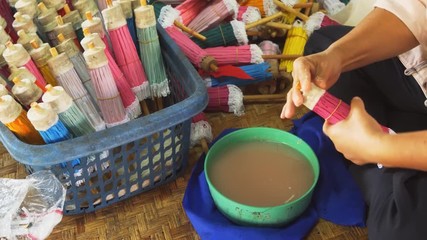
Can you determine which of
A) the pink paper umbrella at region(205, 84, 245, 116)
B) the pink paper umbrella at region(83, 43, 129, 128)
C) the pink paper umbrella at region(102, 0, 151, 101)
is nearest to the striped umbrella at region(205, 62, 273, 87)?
the pink paper umbrella at region(205, 84, 245, 116)

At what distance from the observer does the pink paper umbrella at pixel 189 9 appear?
4.99 ft

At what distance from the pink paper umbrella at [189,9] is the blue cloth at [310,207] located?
0.57 m

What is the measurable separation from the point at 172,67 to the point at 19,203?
0.52 metres

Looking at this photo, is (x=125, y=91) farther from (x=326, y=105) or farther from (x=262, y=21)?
(x=262, y=21)

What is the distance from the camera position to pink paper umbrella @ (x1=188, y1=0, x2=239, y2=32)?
154 cm

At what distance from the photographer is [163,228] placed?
112cm

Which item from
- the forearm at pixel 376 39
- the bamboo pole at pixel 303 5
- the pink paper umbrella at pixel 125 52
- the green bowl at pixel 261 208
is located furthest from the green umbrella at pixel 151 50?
the bamboo pole at pixel 303 5

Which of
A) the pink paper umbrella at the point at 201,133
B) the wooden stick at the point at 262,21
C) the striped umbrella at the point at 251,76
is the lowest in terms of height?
the pink paper umbrella at the point at 201,133

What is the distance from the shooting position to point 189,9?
5.05 feet

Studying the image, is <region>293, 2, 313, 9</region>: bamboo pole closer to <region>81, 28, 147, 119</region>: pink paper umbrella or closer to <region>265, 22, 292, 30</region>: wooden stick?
<region>265, 22, 292, 30</region>: wooden stick

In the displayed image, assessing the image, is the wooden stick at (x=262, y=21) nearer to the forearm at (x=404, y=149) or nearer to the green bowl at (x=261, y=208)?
the green bowl at (x=261, y=208)

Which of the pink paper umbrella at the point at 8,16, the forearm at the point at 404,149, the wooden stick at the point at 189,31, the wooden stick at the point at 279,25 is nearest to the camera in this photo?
the forearm at the point at 404,149

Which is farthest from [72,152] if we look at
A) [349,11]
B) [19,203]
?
[349,11]

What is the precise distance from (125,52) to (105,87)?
0.12m
